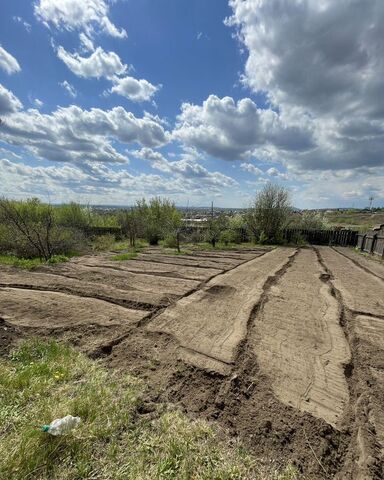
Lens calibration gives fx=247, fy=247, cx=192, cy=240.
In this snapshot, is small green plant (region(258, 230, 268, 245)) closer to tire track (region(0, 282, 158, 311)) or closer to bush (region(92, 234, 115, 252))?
bush (region(92, 234, 115, 252))

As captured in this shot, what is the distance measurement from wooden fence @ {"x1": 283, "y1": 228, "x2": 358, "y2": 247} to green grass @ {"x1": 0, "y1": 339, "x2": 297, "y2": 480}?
70.2 ft

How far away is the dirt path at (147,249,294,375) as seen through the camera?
3.06 metres

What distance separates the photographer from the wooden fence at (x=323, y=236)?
21812 millimetres

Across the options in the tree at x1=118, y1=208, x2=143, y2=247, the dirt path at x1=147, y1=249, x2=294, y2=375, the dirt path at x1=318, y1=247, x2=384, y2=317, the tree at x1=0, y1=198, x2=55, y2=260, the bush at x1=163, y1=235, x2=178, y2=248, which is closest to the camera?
the dirt path at x1=147, y1=249, x2=294, y2=375

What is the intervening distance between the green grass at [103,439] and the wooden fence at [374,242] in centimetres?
1407

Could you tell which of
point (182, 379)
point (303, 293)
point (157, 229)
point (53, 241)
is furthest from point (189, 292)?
point (157, 229)

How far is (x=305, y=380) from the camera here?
2.67 m

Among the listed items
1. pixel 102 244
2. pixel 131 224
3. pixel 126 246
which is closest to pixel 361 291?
pixel 126 246

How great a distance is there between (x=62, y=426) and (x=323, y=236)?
981 inches

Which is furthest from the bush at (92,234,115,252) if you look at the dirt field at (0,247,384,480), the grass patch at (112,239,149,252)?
the dirt field at (0,247,384,480)

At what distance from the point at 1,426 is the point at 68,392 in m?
0.52

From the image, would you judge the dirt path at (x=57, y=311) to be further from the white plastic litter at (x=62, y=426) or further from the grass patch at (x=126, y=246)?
the grass patch at (x=126, y=246)

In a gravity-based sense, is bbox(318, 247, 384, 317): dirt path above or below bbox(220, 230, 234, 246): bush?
above

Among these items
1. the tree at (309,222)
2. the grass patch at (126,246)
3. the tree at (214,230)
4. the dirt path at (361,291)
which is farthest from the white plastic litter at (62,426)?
the tree at (309,222)
